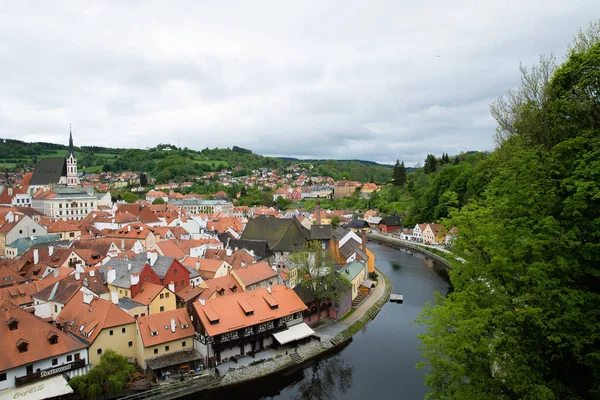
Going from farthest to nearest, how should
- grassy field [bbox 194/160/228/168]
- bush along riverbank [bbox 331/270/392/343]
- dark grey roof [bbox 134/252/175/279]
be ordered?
grassy field [bbox 194/160/228/168]
dark grey roof [bbox 134/252/175/279]
bush along riverbank [bbox 331/270/392/343]

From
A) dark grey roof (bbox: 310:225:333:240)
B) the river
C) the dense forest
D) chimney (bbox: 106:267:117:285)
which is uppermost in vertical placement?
the dense forest

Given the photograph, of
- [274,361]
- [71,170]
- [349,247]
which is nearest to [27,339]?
[274,361]

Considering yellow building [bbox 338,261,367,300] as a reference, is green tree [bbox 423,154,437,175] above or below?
above

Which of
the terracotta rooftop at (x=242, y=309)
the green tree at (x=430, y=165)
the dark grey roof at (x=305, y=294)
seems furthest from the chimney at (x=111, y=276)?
the green tree at (x=430, y=165)

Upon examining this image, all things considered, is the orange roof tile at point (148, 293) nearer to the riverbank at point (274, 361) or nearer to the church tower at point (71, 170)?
the riverbank at point (274, 361)

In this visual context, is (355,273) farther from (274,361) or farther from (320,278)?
(274,361)

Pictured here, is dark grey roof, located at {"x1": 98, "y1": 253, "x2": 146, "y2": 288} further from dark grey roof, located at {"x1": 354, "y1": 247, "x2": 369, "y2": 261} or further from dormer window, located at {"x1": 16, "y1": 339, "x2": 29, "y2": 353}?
dark grey roof, located at {"x1": 354, "y1": 247, "x2": 369, "y2": 261}

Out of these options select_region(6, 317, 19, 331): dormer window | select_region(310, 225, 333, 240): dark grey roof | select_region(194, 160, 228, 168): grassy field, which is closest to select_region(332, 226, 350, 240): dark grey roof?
select_region(310, 225, 333, 240): dark grey roof
